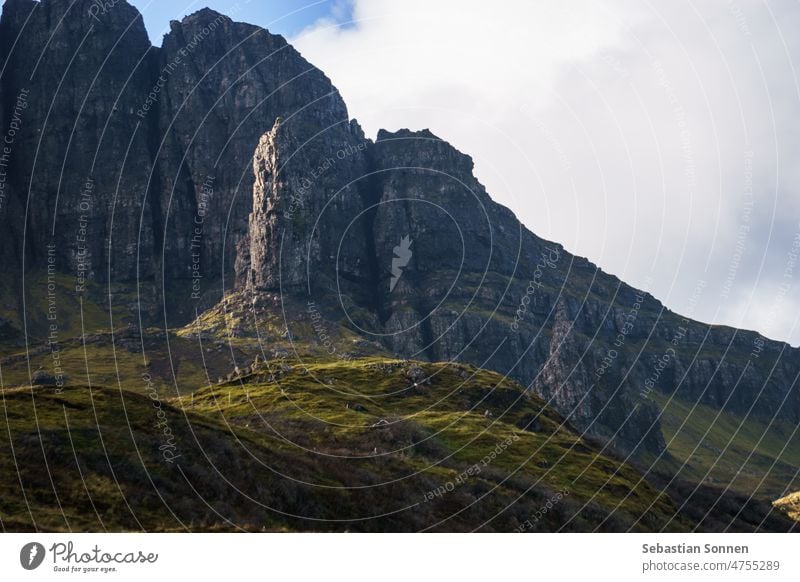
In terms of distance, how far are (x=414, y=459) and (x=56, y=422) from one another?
60.8m

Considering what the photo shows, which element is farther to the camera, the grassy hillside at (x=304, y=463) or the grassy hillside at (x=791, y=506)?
the grassy hillside at (x=791, y=506)

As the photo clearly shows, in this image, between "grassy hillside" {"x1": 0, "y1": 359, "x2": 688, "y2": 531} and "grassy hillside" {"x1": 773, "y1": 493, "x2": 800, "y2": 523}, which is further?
"grassy hillside" {"x1": 773, "y1": 493, "x2": 800, "y2": 523}

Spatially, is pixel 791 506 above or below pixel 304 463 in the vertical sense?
below

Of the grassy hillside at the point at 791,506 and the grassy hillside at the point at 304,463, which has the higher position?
the grassy hillside at the point at 304,463

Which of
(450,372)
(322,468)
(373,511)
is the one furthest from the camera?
(450,372)

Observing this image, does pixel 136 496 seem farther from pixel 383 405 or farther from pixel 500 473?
pixel 383 405

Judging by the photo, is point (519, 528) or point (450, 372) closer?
point (519, 528)

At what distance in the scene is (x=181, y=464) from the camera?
2470 inches

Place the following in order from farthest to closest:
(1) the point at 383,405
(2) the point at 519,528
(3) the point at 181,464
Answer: (1) the point at 383,405, (2) the point at 519,528, (3) the point at 181,464

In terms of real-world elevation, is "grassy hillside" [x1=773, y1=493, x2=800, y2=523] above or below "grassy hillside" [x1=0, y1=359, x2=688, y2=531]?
below

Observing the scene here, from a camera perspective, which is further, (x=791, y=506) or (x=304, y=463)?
(x=791, y=506)

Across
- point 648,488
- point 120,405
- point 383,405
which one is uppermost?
point 120,405

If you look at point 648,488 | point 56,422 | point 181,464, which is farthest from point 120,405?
point 648,488
